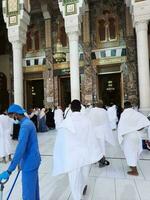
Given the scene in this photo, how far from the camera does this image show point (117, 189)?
3.94m

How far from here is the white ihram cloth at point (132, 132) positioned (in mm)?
4660

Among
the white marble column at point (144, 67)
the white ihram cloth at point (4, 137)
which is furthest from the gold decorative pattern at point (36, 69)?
the white ihram cloth at point (4, 137)

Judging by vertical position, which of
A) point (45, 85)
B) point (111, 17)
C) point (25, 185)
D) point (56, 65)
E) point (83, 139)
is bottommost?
point (25, 185)

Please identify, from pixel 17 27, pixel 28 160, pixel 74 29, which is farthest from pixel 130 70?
pixel 28 160

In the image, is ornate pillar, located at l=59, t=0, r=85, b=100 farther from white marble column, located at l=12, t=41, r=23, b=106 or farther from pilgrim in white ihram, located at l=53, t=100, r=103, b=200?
pilgrim in white ihram, located at l=53, t=100, r=103, b=200

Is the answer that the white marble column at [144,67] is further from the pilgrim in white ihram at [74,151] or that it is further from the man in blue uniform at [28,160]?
the man in blue uniform at [28,160]

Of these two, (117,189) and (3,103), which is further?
(3,103)

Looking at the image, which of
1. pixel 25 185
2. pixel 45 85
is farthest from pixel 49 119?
pixel 25 185

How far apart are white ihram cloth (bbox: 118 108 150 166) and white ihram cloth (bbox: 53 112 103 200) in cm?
146

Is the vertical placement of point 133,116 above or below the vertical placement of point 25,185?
above

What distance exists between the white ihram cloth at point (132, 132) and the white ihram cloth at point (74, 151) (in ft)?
4.80

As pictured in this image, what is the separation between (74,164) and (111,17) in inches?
539

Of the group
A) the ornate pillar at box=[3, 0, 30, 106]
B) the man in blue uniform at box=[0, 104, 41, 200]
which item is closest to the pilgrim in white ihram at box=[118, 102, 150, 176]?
the man in blue uniform at box=[0, 104, 41, 200]

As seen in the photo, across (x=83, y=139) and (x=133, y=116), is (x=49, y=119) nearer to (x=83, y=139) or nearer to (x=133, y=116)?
(x=133, y=116)
